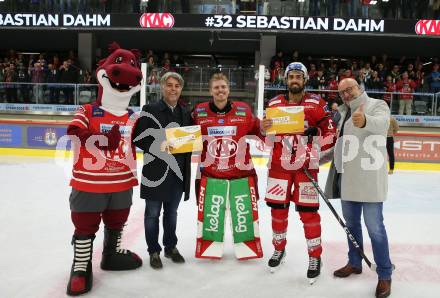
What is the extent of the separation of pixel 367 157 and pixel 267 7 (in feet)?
31.5

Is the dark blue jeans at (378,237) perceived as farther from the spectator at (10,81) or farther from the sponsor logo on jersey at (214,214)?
the spectator at (10,81)

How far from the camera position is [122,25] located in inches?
464

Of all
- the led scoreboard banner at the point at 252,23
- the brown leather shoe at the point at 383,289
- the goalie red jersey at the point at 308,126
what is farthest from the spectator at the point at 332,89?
the brown leather shoe at the point at 383,289

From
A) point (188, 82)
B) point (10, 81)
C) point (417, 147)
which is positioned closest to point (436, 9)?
point (417, 147)

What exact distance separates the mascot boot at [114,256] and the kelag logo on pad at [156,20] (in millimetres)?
9328

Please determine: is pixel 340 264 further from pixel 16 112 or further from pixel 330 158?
pixel 16 112

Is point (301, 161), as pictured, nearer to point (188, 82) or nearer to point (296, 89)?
point (296, 89)

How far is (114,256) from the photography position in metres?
3.12

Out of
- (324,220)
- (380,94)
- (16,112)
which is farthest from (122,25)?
(324,220)

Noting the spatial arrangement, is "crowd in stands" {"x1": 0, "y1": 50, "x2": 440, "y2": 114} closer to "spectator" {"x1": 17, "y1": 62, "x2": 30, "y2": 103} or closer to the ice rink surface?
"spectator" {"x1": 17, "y1": 62, "x2": 30, "y2": 103}

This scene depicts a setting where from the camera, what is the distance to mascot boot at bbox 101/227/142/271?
3115mm

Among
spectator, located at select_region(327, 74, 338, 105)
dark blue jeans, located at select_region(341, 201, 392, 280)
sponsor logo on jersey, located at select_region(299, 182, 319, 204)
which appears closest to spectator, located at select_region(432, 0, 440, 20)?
spectator, located at select_region(327, 74, 338, 105)

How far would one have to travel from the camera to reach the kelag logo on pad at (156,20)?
11.6 meters

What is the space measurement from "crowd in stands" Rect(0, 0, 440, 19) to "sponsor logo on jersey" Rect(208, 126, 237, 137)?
9029 mm
